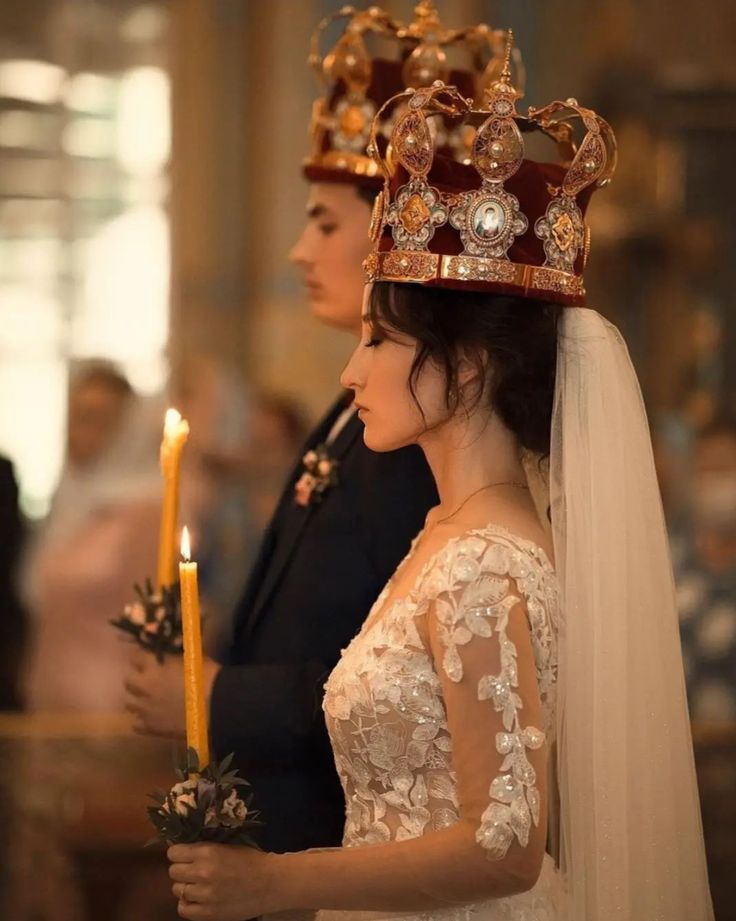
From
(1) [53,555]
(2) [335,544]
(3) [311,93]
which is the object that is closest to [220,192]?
(3) [311,93]

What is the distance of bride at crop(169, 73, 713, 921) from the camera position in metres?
1.80

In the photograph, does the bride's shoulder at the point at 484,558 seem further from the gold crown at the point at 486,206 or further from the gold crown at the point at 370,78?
the gold crown at the point at 370,78

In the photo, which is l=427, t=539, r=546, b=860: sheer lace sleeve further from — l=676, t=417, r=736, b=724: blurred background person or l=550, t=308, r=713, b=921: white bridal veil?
l=676, t=417, r=736, b=724: blurred background person

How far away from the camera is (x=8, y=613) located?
4.61 metres

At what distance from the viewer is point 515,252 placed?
6.34 feet

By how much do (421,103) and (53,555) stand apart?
4212 mm

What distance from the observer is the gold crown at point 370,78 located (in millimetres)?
2654

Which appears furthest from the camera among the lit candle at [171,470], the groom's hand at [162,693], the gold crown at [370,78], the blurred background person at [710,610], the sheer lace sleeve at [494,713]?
the blurred background person at [710,610]

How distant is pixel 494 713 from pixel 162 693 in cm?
96

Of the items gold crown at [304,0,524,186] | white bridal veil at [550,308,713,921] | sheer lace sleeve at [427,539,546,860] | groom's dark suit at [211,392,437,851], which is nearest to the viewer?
sheer lace sleeve at [427,539,546,860]

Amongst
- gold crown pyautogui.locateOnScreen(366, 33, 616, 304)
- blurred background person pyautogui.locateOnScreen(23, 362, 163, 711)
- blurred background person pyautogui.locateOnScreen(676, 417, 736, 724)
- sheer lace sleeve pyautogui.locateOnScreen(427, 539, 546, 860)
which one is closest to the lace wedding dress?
sheer lace sleeve pyautogui.locateOnScreen(427, 539, 546, 860)

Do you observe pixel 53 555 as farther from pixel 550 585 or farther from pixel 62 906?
pixel 550 585

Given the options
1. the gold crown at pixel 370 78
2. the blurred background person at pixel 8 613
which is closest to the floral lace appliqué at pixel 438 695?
the gold crown at pixel 370 78

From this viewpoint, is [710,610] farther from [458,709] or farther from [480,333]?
[458,709]
